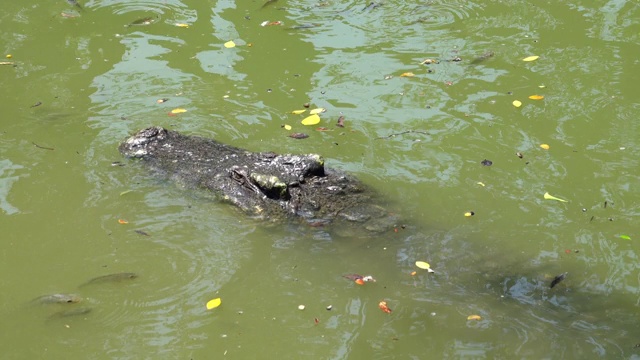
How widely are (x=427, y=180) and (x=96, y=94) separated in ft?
11.5

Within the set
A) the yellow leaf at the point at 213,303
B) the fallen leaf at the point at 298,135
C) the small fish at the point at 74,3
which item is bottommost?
the yellow leaf at the point at 213,303

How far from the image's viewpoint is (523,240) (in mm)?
5230

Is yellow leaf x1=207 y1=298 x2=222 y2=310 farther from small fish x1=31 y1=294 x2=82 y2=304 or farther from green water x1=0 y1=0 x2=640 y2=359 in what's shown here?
small fish x1=31 y1=294 x2=82 y2=304

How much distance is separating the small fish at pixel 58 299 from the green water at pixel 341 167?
4cm

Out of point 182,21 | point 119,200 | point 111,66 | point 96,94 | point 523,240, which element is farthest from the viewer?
point 182,21

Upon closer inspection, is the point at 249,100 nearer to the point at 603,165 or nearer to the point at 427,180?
the point at 427,180

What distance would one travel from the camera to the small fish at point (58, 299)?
4641 mm

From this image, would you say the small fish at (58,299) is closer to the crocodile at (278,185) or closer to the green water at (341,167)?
the green water at (341,167)

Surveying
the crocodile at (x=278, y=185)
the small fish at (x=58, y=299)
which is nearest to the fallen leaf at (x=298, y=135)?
the crocodile at (x=278, y=185)

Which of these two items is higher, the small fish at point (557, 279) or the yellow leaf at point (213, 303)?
the yellow leaf at point (213, 303)

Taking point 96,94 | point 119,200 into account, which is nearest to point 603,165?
point 119,200

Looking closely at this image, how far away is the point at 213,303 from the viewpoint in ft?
15.2

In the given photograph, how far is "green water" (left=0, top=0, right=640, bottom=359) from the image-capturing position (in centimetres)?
445

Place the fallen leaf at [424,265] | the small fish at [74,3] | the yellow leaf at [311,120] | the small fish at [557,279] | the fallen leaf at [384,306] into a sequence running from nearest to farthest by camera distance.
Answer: the fallen leaf at [384,306] < the small fish at [557,279] < the fallen leaf at [424,265] < the yellow leaf at [311,120] < the small fish at [74,3]
